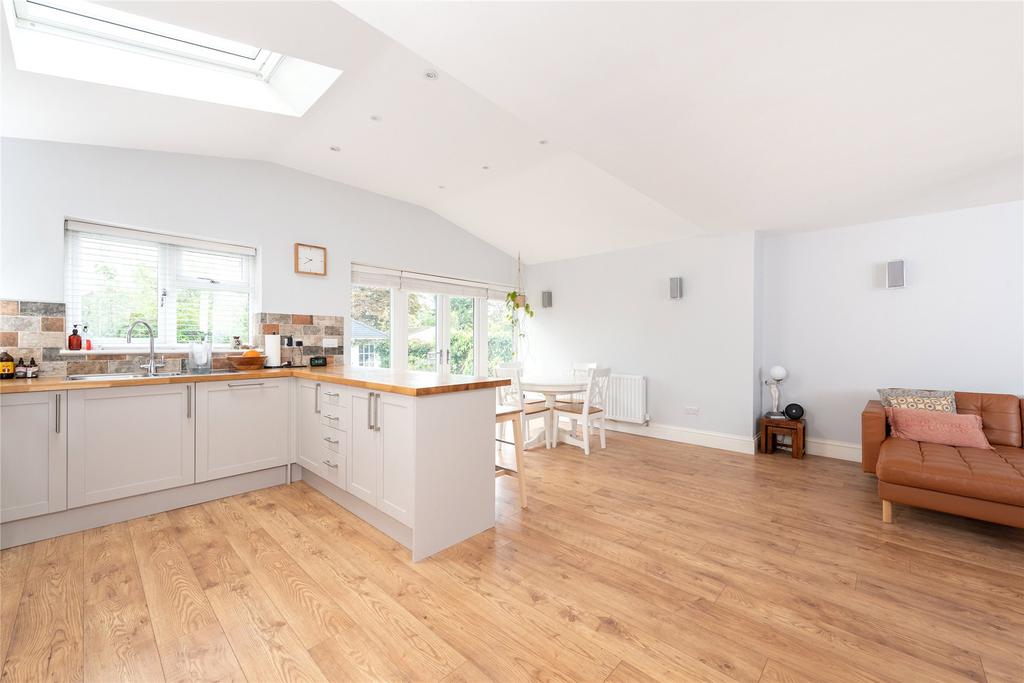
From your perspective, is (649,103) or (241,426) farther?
(241,426)

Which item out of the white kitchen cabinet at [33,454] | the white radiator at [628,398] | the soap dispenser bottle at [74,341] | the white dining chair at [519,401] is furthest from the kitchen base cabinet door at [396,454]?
the white radiator at [628,398]

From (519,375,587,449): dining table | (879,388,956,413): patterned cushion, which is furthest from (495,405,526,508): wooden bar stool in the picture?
(879,388,956,413): patterned cushion

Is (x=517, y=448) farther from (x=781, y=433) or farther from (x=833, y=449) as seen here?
(x=833, y=449)

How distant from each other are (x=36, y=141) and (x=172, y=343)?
5.09 feet

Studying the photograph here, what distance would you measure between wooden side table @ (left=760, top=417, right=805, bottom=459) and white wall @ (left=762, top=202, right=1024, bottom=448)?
0.34 meters

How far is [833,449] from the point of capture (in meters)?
4.14

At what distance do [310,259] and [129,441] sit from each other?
207 cm

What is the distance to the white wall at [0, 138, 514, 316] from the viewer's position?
108 inches

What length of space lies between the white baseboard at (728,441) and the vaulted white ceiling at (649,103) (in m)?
2.19

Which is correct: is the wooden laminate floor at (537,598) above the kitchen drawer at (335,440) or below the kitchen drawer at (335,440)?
below

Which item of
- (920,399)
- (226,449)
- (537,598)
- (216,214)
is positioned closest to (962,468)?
(920,399)

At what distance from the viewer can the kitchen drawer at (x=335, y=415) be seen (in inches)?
107

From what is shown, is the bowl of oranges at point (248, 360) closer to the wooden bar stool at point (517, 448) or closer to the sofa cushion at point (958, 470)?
the wooden bar stool at point (517, 448)

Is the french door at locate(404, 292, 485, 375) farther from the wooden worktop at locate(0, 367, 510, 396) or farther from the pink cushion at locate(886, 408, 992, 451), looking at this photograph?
the pink cushion at locate(886, 408, 992, 451)
